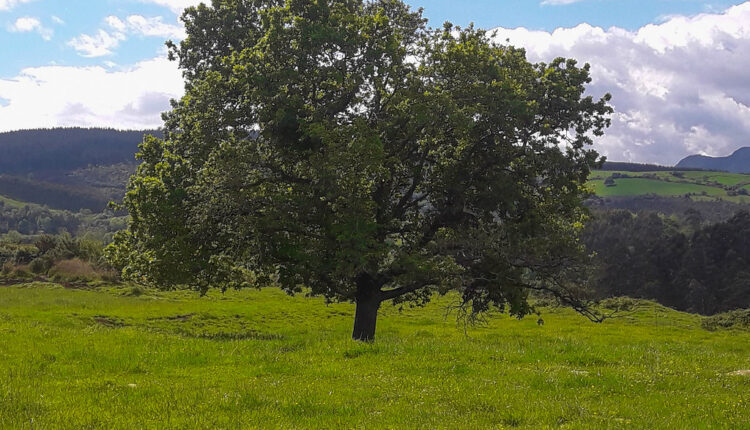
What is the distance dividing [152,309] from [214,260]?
24.7 m

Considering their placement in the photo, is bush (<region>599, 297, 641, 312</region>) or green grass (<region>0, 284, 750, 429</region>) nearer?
green grass (<region>0, 284, 750, 429</region>)

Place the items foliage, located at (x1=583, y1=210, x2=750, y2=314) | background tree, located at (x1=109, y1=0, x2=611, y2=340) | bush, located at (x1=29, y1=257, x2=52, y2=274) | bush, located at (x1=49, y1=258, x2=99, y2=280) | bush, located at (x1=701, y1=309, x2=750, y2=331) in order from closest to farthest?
1. background tree, located at (x1=109, y1=0, x2=611, y2=340)
2. bush, located at (x1=701, y1=309, x2=750, y2=331)
3. bush, located at (x1=49, y1=258, x2=99, y2=280)
4. bush, located at (x1=29, y1=257, x2=52, y2=274)
5. foliage, located at (x1=583, y1=210, x2=750, y2=314)

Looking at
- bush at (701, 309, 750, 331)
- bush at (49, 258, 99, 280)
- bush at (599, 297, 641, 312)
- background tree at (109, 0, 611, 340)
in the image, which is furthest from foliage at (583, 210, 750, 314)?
bush at (49, 258, 99, 280)

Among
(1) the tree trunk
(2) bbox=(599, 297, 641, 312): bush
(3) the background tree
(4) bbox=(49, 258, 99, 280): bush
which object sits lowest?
(2) bbox=(599, 297, 641, 312): bush

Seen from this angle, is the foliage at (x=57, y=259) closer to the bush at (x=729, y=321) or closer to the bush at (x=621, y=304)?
the bush at (x=621, y=304)

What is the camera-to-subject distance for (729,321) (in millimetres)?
58688

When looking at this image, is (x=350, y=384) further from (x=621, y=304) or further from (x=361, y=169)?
(x=621, y=304)

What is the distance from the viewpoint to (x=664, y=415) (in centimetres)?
1023

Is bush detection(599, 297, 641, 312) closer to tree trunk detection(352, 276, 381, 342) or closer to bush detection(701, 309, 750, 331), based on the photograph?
bush detection(701, 309, 750, 331)

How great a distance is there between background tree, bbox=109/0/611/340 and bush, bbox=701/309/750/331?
4293 cm

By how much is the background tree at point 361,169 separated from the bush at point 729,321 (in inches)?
1690

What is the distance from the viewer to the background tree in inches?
849

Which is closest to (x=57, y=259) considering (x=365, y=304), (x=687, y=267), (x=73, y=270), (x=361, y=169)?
(x=73, y=270)

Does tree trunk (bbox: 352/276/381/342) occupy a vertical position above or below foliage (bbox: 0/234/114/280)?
above
